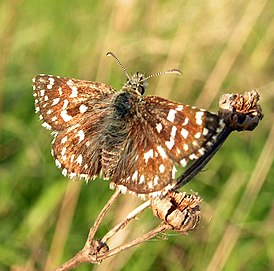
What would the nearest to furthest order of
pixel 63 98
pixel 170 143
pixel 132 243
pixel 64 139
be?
pixel 132 243 → pixel 170 143 → pixel 64 139 → pixel 63 98

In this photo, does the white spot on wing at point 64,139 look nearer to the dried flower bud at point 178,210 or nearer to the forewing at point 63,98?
the forewing at point 63,98

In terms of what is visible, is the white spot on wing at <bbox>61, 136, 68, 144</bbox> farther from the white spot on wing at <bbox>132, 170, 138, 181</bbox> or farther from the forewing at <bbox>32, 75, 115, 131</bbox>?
the white spot on wing at <bbox>132, 170, 138, 181</bbox>

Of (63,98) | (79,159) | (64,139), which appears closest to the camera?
(79,159)

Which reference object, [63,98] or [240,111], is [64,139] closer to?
[63,98]

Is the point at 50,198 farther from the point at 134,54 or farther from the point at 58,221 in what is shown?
the point at 134,54

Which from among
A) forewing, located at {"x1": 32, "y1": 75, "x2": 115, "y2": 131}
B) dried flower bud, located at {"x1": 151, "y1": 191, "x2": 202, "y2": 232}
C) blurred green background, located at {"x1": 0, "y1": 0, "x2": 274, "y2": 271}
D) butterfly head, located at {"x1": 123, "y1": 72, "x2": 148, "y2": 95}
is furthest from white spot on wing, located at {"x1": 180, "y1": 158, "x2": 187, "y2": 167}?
blurred green background, located at {"x1": 0, "y1": 0, "x2": 274, "y2": 271}

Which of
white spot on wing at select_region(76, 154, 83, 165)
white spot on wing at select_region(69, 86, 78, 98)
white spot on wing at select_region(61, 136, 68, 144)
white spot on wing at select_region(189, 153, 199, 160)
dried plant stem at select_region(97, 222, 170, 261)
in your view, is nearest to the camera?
dried plant stem at select_region(97, 222, 170, 261)

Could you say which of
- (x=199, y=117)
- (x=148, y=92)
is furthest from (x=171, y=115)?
(x=148, y=92)

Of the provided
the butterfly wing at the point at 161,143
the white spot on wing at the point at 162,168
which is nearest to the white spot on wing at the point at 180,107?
the butterfly wing at the point at 161,143
